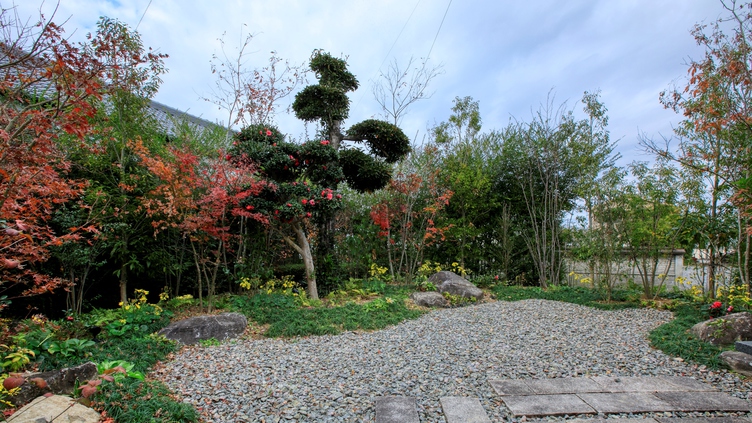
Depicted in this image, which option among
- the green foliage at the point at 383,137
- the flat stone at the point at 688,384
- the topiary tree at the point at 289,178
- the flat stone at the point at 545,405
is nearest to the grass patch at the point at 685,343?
the flat stone at the point at 688,384

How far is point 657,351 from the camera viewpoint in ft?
9.68

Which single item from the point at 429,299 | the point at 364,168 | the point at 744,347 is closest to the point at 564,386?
the point at 744,347

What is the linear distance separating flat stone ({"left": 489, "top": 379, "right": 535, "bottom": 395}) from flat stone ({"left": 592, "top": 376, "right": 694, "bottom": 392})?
1.52ft

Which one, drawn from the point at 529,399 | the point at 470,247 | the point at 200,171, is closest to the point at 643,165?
the point at 470,247

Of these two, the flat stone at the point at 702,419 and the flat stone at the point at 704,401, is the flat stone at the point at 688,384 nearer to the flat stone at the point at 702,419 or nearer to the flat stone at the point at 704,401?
the flat stone at the point at 704,401

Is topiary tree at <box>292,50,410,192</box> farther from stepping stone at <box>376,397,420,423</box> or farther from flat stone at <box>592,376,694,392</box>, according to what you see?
flat stone at <box>592,376,694,392</box>

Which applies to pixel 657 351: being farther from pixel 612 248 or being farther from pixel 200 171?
pixel 200 171

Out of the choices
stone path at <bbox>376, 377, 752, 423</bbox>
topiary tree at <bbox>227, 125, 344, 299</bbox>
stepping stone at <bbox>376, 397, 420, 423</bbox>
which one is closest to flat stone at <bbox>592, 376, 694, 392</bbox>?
stone path at <bbox>376, 377, 752, 423</bbox>

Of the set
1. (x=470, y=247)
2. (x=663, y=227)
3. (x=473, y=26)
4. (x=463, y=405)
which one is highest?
(x=473, y=26)

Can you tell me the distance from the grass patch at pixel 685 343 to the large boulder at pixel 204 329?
3837 mm

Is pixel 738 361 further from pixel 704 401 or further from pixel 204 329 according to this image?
pixel 204 329

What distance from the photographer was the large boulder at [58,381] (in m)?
1.86

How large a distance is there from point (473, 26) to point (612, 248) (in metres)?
3.68

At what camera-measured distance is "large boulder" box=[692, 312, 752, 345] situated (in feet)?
9.53
